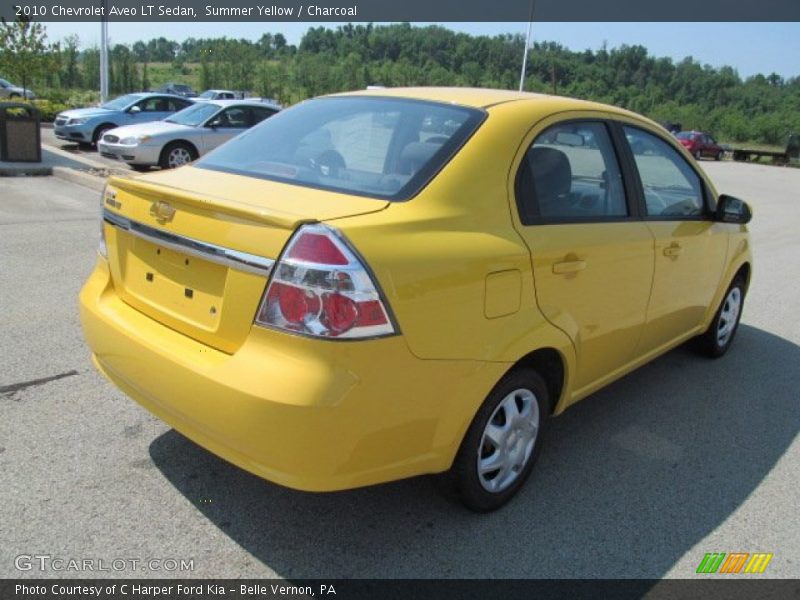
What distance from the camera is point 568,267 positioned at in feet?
9.56

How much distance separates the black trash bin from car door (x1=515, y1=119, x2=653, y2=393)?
38.7 ft

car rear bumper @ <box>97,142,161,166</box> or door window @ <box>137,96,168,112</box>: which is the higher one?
door window @ <box>137,96,168,112</box>

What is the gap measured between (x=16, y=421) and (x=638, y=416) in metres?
3.36

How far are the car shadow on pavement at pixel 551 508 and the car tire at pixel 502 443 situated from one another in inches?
4.9

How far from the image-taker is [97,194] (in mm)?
10078

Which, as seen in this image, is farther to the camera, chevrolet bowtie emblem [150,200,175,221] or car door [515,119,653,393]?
car door [515,119,653,393]

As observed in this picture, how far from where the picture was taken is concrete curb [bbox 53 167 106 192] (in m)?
10.4

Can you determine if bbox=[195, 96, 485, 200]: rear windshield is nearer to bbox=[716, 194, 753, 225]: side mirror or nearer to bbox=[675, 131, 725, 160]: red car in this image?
bbox=[716, 194, 753, 225]: side mirror

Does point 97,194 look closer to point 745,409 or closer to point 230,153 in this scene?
point 230,153

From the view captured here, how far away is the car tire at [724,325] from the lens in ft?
15.9

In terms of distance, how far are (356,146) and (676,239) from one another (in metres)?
1.95

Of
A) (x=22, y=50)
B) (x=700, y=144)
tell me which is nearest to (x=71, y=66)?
(x=22, y=50)

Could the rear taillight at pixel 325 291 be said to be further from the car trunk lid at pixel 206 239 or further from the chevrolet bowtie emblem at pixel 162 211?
the chevrolet bowtie emblem at pixel 162 211

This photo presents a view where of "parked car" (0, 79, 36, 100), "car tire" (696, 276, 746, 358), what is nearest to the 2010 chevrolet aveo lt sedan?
"car tire" (696, 276, 746, 358)
